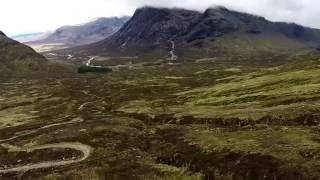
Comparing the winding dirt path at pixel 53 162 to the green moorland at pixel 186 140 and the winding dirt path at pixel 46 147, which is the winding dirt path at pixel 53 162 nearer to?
the winding dirt path at pixel 46 147

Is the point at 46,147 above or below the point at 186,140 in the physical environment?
below

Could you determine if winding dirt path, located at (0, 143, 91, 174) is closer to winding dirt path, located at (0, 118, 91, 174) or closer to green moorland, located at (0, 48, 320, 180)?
winding dirt path, located at (0, 118, 91, 174)

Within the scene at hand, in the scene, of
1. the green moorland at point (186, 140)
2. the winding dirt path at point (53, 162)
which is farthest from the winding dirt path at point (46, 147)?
the green moorland at point (186, 140)

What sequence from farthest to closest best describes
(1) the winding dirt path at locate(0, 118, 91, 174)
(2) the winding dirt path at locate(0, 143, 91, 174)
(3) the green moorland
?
(1) the winding dirt path at locate(0, 118, 91, 174) → (2) the winding dirt path at locate(0, 143, 91, 174) → (3) the green moorland

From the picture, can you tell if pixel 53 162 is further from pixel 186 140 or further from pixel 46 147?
pixel 186 140

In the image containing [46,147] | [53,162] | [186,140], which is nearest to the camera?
[53,162]

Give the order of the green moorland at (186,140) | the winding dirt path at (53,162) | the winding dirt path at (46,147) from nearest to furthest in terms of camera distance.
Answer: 1. the green moorland at (186,140)
2. the winding dirt path at (53,162)
3. the winding dirt path at (46,147)

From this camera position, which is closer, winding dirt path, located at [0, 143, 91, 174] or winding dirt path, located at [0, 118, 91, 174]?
winding dirt path, located at [0, 143, 91, 174]

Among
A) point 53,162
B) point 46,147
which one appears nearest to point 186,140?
point 53,162

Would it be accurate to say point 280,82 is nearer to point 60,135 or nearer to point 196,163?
point 60,135

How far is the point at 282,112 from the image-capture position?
362ft

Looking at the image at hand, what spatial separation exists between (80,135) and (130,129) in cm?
1135

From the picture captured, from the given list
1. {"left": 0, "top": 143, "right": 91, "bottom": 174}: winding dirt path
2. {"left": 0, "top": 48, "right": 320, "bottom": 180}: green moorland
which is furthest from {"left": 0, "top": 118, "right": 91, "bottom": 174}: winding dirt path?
{"left": 0, "top": 48, "right": 320, "bottom": 180}: green moorland

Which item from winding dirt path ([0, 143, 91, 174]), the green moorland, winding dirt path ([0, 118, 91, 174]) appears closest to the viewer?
the green moorland
